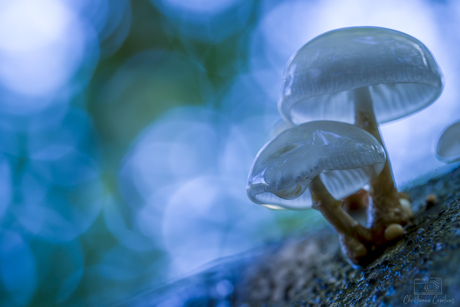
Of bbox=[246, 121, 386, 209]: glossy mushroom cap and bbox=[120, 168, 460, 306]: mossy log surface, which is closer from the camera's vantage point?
bbox=[120, 168, 460, 306]: mossy log surface

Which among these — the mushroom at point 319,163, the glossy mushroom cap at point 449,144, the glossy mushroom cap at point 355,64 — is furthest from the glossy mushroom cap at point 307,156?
the glossy mushroom cap at point 449,144

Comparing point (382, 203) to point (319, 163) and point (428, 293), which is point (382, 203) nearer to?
point (319, 163)

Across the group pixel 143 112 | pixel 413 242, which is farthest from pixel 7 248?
pixel 413 242

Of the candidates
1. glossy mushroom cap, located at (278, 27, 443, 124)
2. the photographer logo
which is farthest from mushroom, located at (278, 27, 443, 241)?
the photographer logo

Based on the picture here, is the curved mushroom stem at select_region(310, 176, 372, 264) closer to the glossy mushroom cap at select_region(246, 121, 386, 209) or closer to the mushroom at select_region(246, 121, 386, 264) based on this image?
the mushroom at select_region(246, 121, 386, 264)

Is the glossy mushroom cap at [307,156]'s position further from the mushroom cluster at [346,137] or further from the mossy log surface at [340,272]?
the mossy log surface at [340,272]

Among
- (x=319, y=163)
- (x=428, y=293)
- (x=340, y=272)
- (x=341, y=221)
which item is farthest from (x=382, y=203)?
(x=428, y=293)

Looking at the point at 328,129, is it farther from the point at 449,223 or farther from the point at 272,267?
the point at 272,267
